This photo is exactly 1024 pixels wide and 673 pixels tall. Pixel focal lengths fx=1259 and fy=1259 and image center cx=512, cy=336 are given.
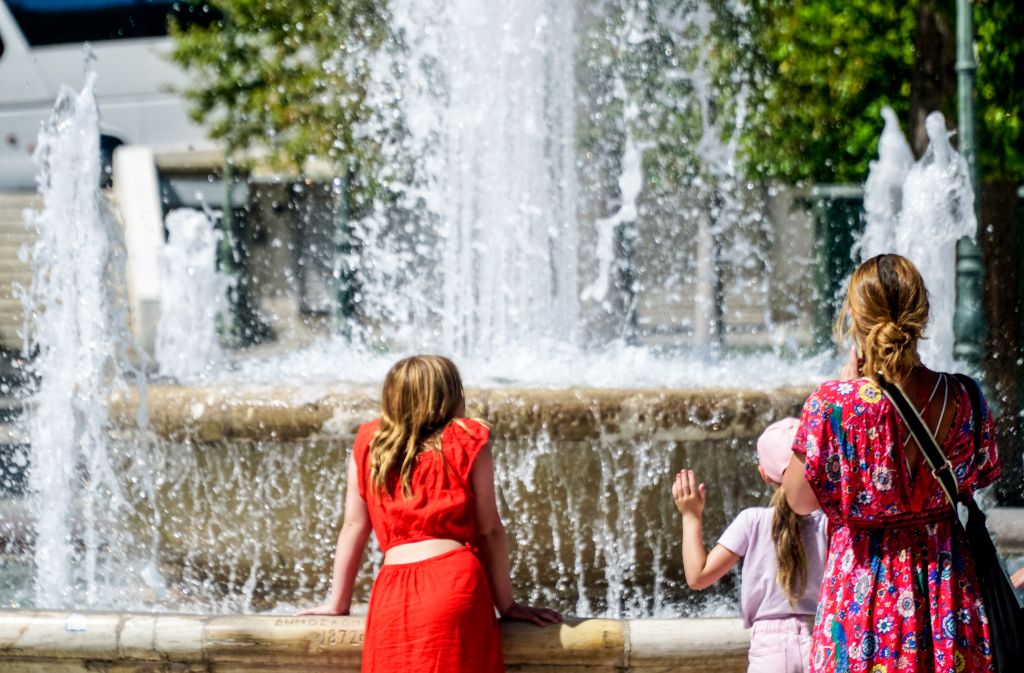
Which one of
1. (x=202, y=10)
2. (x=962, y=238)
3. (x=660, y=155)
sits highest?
(x=202, y=10)

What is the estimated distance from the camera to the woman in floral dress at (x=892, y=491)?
7.60 ft

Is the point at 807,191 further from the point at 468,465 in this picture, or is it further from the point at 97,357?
the point at 468,465

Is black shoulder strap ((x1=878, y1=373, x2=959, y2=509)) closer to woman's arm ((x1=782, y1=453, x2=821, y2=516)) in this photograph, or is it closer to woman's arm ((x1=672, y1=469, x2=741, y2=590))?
woman's arm ((x1=782, y1=453, x2=821, y2=516))

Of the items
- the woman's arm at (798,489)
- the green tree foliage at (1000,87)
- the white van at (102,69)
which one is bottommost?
the woman's arm at (798,489)

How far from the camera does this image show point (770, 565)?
8.86 ft

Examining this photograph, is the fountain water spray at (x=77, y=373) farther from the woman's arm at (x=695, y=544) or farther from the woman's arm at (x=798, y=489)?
the woman's arm at (x=798, y=489)

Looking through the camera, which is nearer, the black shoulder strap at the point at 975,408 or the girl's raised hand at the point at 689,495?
the black shoulder strap at the point at 975,408

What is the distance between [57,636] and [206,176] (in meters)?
17.6

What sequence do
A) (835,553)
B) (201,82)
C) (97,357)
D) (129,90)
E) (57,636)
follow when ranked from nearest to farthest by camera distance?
(835,553)
(57,636)
(97,357)
(201,82)
(129,90)

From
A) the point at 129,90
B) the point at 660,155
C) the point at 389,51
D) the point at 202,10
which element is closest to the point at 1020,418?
the point at 660,155

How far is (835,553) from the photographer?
243 cm

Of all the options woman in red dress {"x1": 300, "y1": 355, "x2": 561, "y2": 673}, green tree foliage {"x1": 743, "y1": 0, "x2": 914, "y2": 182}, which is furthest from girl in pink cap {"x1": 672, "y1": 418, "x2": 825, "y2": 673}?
green tree foliage {"x1": 743, "y1": 0, "x2": 914, "y2": 182}

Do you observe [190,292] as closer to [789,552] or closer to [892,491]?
[789,552]

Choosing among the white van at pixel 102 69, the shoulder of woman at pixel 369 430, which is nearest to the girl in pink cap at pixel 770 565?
the shoulder of woman at pixel 369 430
